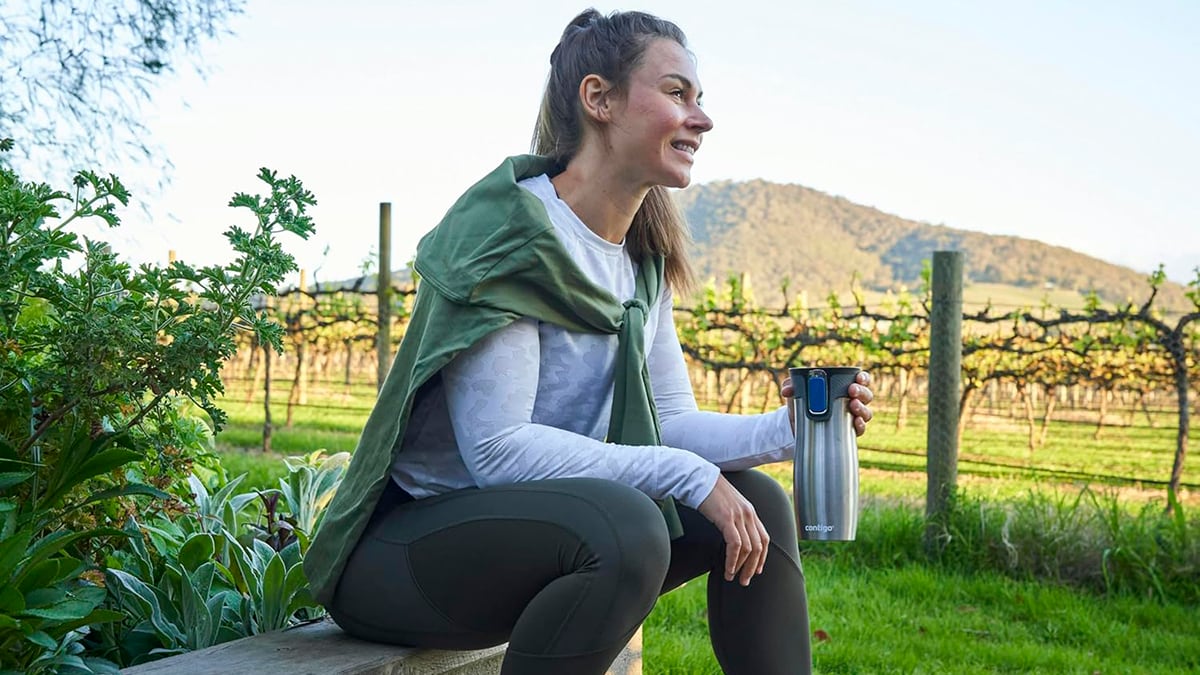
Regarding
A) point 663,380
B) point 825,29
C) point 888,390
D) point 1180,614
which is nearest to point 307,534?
point 663,380

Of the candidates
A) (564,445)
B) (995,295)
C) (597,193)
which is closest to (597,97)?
(597,193)

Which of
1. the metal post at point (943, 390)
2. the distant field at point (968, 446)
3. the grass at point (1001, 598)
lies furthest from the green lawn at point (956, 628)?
the distant field at point (968, 446)

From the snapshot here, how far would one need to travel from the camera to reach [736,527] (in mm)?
1586

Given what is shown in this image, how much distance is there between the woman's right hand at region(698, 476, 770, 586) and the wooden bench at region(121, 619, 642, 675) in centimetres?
51

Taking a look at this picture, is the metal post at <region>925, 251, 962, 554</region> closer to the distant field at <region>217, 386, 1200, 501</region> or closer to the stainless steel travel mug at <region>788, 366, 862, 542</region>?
the distant field at <region>217, 386, 1200, 501</region>

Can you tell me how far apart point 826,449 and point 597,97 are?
668mm

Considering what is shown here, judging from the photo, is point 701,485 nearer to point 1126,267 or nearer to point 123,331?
point 123,331

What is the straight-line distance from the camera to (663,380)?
2105mm

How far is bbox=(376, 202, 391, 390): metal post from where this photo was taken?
7.21 m

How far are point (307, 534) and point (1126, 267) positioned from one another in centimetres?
12371

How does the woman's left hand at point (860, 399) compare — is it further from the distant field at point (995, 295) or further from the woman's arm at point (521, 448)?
the distant field at point (995, 295)

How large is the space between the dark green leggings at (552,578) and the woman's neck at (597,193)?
490 mm

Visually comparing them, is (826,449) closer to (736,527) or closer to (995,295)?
(736,527)

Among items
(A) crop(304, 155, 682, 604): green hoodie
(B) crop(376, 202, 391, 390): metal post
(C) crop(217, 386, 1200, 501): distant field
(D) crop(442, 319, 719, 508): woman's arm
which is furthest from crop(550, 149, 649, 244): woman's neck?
(C) crop(217, 386, 1200, 501): distant field
